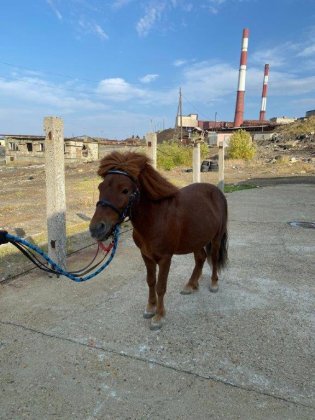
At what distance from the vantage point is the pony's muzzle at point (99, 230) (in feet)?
8.30

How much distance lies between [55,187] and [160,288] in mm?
2218

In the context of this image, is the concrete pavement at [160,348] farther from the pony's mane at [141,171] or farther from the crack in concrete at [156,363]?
the pony's mane at [141,171]

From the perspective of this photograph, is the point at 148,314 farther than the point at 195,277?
No

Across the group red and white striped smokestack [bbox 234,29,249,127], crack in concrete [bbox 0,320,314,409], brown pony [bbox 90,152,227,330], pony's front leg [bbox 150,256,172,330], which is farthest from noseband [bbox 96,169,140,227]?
red and white striped smokestack [bbox 234,29,249,127]

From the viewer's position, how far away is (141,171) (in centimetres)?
301

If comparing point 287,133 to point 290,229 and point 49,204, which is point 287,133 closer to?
point 290,229

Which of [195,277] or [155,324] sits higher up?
[195,277]

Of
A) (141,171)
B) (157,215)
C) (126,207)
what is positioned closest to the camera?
(126,207)

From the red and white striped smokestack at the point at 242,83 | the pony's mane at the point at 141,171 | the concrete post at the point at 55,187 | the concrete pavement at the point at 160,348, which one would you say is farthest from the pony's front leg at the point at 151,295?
the red and white striped smokestack at the point at 242,83

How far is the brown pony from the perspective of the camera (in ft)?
8.80

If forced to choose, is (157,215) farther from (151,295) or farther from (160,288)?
(151,295)

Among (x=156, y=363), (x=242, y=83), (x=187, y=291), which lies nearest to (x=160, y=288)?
(x=156, y=363)

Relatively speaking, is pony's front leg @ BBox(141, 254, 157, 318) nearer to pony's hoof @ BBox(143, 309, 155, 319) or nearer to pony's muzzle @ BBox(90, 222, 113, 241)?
pony's hoof @ BBox(143, 309, 155, 319)

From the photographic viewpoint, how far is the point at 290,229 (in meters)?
7.75
